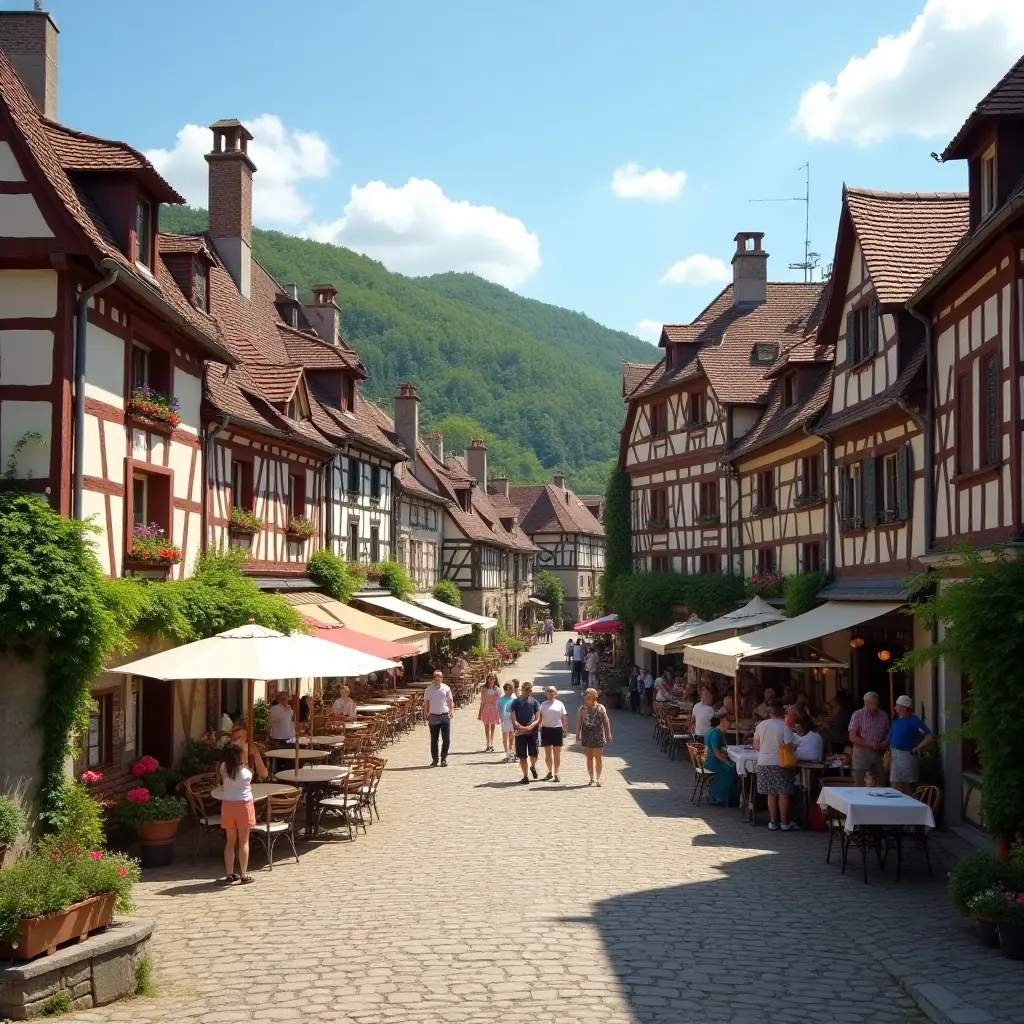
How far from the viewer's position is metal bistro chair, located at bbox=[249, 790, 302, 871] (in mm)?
13078

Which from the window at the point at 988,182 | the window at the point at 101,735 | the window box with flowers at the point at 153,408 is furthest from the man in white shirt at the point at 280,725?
the window at the point at 988,182

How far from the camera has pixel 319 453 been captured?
2562cm

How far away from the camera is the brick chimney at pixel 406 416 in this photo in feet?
130

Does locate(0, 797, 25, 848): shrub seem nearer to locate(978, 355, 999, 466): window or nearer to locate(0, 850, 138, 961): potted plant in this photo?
locate(0, 850, 138, 961): potted plant

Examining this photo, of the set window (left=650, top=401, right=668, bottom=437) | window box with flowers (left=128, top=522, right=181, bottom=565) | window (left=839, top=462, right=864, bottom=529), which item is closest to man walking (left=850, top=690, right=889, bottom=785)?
window (left=839, top=462, right=864, bottom=529)

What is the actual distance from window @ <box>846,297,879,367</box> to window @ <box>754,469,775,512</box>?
8108 mm

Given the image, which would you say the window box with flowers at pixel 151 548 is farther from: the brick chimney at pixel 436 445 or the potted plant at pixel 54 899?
the brick chimney at pixel 436 445

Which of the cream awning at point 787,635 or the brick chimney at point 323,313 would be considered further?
the brick chimney at point 323,313

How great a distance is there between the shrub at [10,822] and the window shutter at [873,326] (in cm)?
1403

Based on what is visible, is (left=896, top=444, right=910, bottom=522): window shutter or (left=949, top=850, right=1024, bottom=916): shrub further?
(left=896, top=444, right=910, bottom=522): window shutter

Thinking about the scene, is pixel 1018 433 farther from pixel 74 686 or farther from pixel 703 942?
pixel 74 686

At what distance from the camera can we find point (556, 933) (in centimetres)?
999

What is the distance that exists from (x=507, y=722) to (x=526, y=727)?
2.67 m

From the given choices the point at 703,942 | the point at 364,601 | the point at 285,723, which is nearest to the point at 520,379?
the point at 364,601
